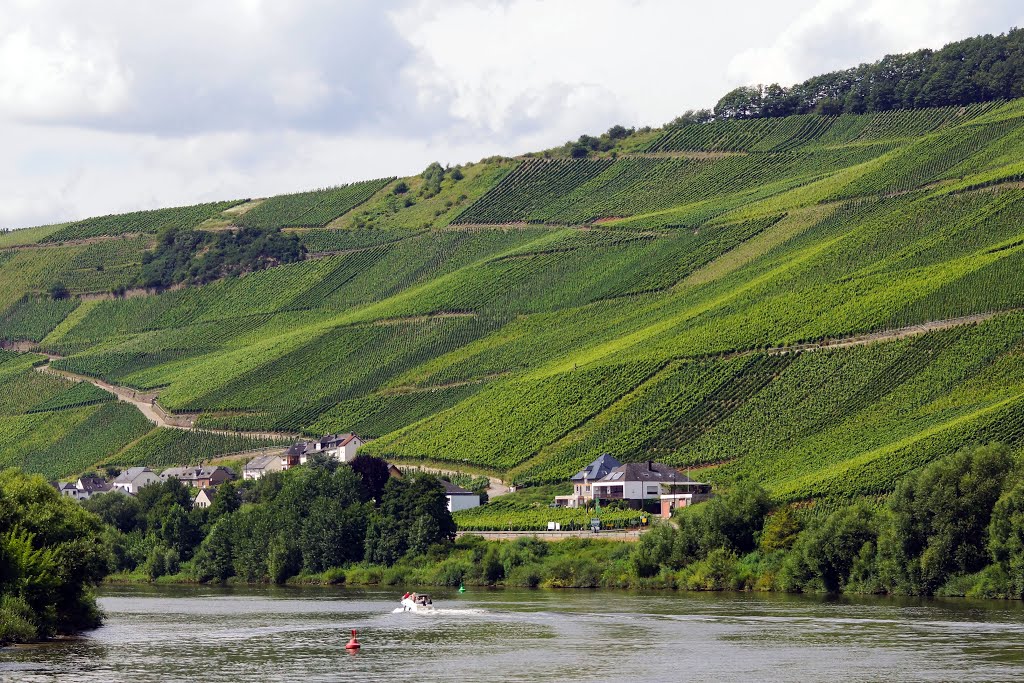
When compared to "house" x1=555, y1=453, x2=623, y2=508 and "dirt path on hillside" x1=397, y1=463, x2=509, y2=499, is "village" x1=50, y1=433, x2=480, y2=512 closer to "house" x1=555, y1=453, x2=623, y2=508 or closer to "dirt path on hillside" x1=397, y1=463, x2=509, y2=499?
"dirt path on hillside" x1=397, y1=463, x2=509, y2=499

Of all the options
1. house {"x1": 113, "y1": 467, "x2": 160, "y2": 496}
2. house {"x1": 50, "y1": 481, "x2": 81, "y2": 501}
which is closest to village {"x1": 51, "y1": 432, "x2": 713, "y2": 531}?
house {"x1": 113, "y1": 467, "x2": 160, "y2": 496}

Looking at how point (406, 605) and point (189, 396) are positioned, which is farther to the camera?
point (189, 396)

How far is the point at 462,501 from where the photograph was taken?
124938 mm

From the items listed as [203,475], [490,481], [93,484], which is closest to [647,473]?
[490,481]

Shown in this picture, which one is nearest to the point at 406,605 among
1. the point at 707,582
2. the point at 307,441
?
the point at 707,582

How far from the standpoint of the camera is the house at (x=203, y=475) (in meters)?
152

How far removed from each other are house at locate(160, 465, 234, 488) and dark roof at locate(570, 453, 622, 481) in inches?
1599

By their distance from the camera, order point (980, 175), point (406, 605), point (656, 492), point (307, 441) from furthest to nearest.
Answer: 1. point (980, 175)
2. point (307, 441)
3. point (656, 492)
4. point (406, 605)

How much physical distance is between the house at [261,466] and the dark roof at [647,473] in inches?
1589

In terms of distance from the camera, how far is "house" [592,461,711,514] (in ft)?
387

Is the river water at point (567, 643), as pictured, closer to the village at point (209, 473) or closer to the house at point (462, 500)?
the house at point (462, 500)

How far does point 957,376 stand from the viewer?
394 ft

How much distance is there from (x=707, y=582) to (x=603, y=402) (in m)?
46.6

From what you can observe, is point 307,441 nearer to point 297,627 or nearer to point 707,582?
point 707,582
